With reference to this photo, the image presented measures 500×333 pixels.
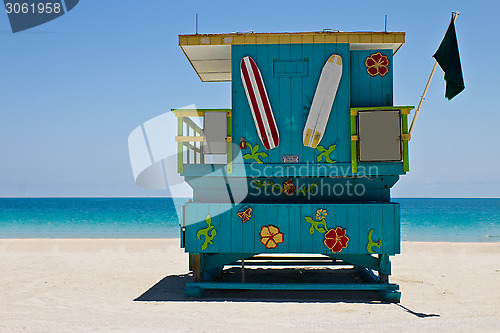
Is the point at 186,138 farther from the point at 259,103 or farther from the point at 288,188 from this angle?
the point at 288,188

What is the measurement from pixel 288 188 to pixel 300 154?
0.83 meters

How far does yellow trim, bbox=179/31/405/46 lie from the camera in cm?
1037

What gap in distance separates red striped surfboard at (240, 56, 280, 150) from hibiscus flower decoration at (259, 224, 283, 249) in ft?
5.55

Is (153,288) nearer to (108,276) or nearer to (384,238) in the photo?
(108,276)

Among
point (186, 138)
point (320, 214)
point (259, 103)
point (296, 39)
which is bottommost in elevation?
point (320, 214)

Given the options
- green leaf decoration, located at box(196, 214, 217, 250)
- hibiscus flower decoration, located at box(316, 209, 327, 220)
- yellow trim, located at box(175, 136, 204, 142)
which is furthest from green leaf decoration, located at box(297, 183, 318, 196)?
yellow trim, located at box(175, 136, 204, 142)

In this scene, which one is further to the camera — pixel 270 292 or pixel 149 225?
pixel 149 225

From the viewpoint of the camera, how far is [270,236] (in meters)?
10.3

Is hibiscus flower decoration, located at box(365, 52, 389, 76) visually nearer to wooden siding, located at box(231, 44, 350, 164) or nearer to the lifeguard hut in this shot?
the lifeguard hut

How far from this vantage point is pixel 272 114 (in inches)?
411

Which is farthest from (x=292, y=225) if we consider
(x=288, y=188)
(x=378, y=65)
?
(x=378, y=65)

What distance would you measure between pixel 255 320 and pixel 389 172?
4.07 meters

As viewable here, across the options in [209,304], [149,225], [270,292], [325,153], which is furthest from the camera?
[149,225]

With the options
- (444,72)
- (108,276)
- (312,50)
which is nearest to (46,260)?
(108,276)
